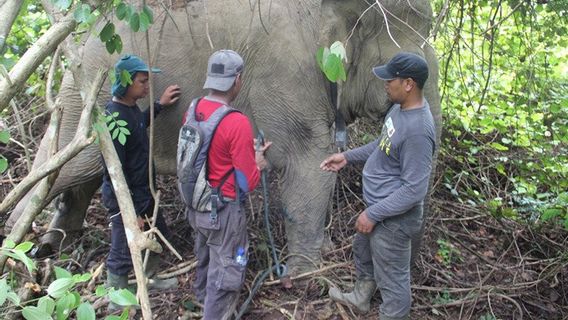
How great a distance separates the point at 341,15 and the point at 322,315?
2.12 metres

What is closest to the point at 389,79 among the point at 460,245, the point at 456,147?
the point at 460,245

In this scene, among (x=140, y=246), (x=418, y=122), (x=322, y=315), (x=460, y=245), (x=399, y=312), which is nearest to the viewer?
(x=140, y=246)

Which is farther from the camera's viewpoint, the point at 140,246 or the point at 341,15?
the point at 341,15

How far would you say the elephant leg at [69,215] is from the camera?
5.09 m

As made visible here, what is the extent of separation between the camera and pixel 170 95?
4.59 metres

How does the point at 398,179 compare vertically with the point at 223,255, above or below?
above

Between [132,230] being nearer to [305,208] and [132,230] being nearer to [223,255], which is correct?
[223,255]

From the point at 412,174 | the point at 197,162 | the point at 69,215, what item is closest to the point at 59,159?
the point at 197,162

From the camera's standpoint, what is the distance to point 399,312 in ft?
12.7

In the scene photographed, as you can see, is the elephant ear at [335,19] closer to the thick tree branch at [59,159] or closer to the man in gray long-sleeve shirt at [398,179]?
the man in gray long-sleeve shirt at [398,179]

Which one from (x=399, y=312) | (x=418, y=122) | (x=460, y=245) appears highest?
(x=418, y=122)

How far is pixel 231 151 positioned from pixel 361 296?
1465mm

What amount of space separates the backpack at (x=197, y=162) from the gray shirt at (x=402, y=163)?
0.91 meters

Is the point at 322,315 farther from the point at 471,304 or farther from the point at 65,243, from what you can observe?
the point at 65,243
